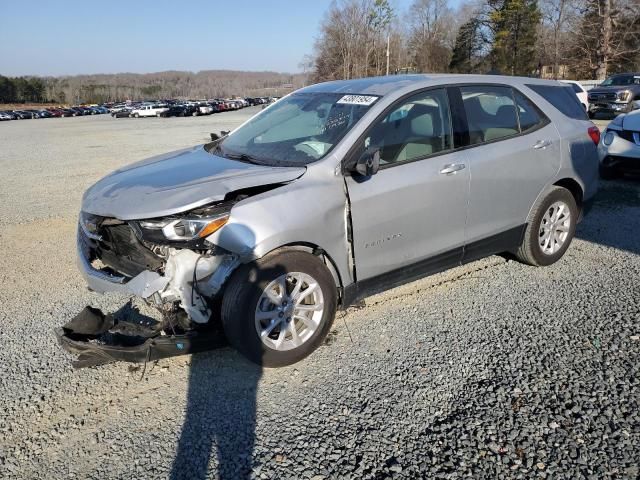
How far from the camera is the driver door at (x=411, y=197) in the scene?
3463mm

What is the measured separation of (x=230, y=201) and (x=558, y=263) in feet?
11.2

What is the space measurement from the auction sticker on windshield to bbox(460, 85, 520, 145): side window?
854mm

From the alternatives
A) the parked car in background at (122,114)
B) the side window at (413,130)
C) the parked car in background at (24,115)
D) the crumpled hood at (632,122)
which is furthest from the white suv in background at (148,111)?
the side window at (413,130)

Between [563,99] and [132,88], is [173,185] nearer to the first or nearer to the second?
[563,99]

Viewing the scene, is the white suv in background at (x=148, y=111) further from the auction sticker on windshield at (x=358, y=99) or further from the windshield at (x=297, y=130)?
the auction sticker on windshield at (x=358, y=99)

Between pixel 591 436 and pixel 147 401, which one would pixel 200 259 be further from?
pixel 591 436

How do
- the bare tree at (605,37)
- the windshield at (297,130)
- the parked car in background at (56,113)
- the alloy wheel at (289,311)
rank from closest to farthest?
the alloy wheel at (289,311)
the windshield at (297,130)
the bare tree at (605,37)
the parked car in background at (56,113)

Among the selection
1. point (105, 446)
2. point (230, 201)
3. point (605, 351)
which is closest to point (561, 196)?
point (605, 351)

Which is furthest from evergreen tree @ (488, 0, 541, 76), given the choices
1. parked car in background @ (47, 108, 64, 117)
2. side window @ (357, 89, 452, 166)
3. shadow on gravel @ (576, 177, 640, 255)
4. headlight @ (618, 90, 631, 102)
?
side window @ (357, 89, 452, 166)

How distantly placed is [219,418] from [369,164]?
178 centimetres

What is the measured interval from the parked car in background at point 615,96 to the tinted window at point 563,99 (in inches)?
677

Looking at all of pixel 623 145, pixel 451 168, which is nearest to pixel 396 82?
pixel 451 168

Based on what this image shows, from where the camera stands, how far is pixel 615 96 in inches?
794

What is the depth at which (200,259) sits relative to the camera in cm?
309
